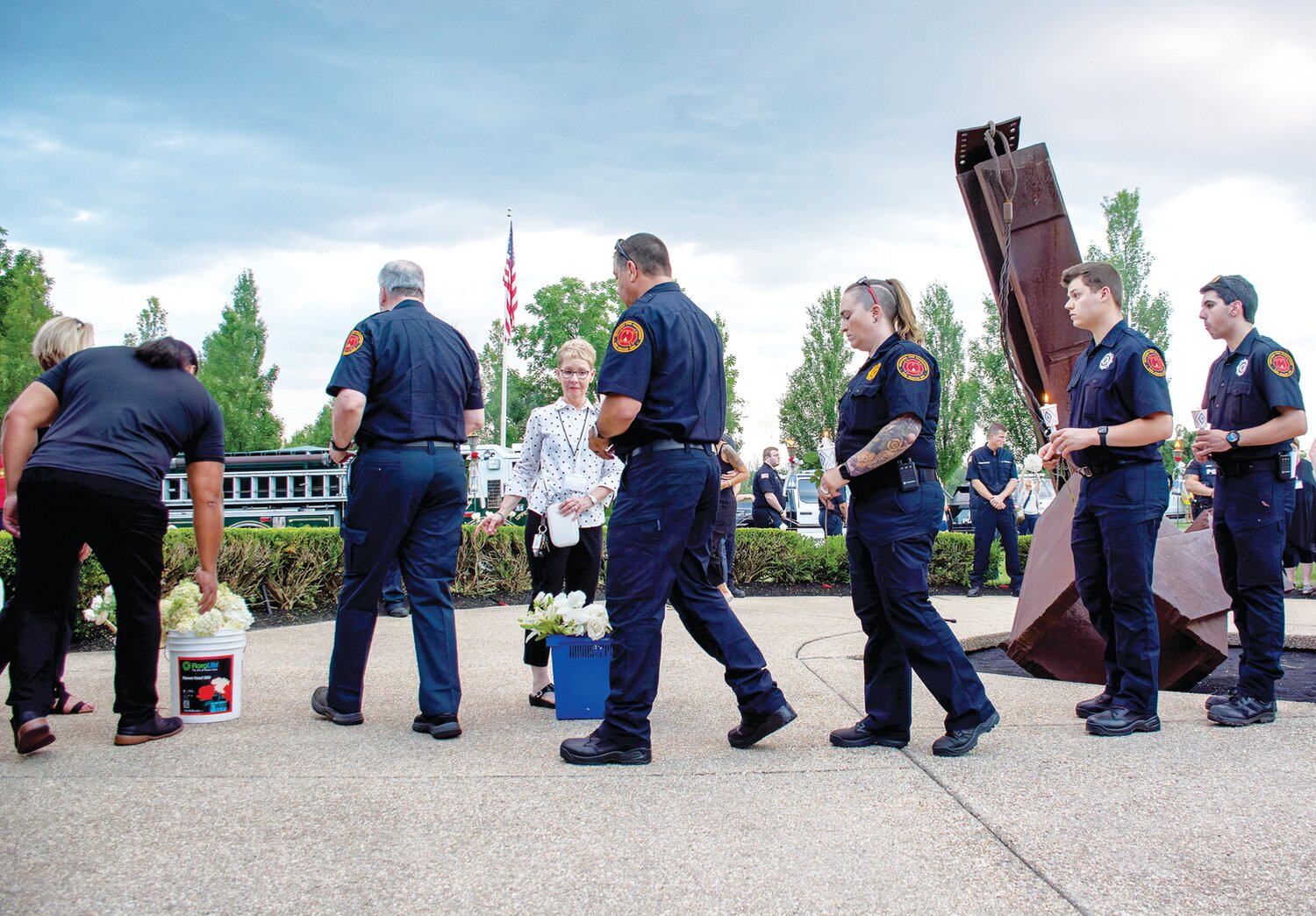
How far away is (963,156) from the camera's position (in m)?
5.77

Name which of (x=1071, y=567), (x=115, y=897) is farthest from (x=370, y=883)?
(x=1071, y=567)

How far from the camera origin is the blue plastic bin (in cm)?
416

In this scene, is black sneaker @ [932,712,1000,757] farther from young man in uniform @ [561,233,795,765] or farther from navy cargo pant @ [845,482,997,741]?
young man in uniform @ [561,233,795,765]

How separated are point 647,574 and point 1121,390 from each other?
6.81 ft

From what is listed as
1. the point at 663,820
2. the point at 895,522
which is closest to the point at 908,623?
the point at 895,522

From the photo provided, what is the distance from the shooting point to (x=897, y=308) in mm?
3791

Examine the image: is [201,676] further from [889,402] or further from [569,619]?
[889,402]

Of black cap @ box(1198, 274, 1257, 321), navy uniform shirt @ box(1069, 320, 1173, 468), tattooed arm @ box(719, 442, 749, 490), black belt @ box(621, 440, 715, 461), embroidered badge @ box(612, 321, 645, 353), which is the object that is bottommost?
tattooed arm @ box(719, 442, 749, 490)

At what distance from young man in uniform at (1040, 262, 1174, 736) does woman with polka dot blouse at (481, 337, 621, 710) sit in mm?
2058

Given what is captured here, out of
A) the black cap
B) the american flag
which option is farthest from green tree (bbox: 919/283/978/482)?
the black cap

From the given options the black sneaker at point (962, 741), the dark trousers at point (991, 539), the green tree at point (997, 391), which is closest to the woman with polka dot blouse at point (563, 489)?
the black sneaker at point (962, 741)

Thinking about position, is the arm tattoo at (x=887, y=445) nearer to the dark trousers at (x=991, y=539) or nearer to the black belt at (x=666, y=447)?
the black belt at (x=666, y=447)

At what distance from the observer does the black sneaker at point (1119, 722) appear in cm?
371

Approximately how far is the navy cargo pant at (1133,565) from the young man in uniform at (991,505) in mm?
6853
